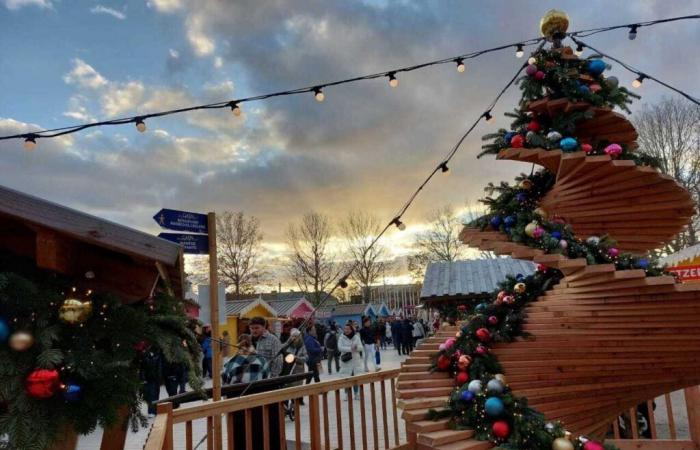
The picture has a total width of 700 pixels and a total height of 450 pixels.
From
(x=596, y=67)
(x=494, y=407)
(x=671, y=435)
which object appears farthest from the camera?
(x=671, y=435)

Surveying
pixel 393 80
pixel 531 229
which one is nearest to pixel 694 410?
pixel 531 229

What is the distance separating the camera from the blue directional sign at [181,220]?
4.17 m

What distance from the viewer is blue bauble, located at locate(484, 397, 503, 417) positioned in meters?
3.64

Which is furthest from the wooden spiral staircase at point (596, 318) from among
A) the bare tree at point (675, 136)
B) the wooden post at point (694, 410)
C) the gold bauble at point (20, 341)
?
the bare tree at point (675, 136)

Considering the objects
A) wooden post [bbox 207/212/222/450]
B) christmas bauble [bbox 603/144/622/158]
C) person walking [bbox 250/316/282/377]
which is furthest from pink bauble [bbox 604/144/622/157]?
person walking [bbox 250/316/282/377]

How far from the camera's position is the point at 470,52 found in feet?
16.7

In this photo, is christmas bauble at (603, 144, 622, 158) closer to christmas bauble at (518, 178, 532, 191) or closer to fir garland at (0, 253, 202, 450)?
christmas bauble at (518, 178, 532, 191)

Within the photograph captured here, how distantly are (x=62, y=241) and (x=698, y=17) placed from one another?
5.57m

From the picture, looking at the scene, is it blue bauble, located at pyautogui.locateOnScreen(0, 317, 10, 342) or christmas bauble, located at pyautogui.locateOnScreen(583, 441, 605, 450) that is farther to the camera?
christmas bauble, located at pyautogui.locateOnScreen(583, 441, 605, 450)

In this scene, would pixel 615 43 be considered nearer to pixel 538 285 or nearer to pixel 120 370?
pixel 538 285

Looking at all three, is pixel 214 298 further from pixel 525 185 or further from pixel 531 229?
pixel 525 185

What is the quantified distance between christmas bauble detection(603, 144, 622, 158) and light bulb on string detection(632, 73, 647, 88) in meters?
1.51

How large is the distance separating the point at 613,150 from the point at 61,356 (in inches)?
172

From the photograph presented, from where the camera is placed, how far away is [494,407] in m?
3.65
